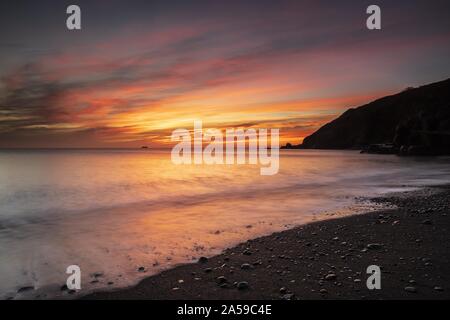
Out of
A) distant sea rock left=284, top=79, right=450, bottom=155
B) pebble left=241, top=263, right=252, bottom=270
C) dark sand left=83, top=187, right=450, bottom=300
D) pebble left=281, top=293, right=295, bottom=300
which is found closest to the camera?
pebble left=281, top=293, right=295, bottom=300

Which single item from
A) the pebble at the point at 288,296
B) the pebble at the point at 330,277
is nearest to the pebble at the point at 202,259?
the pebble at the point at 288,296

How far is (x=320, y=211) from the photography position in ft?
42.8

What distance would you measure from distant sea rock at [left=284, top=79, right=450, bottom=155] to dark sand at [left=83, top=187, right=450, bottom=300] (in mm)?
77764

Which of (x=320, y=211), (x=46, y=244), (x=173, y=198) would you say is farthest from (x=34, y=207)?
(x=320, y=211)

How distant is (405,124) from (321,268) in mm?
92128

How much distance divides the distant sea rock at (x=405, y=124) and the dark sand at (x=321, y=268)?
255 feet

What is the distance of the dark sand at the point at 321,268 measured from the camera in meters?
5.21

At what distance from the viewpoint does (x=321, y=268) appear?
615 cm

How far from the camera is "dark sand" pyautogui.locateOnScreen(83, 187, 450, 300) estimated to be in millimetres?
5207

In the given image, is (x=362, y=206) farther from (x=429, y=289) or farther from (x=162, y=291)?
(x=162, y=291)

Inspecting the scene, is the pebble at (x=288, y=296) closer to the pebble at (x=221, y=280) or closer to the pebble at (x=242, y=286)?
the pebble at (x=242, y=286)

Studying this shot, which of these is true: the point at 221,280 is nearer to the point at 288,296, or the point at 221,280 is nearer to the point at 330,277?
the point at 288,296

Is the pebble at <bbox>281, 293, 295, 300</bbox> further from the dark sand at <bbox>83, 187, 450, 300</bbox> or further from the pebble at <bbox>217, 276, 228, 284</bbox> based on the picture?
the pebble at <bbox>217, 276, 228, 284</bbox>

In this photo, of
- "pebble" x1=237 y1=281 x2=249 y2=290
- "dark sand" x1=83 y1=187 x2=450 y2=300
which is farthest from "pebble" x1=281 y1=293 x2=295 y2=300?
"pebble" x1=237 y1=281 x2=249 y2=290
